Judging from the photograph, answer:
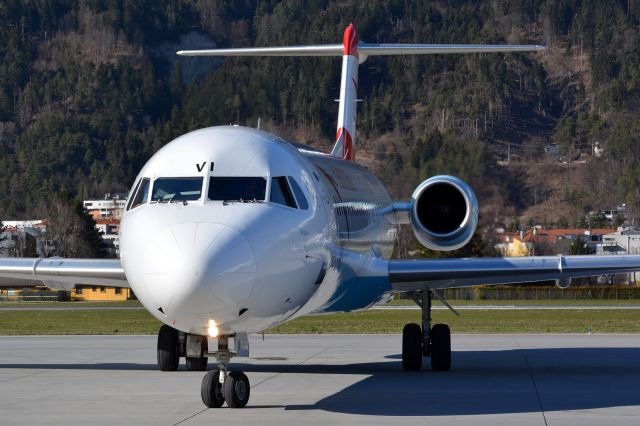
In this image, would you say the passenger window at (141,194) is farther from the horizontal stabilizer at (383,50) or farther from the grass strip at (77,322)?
the grass strip at (77,322)

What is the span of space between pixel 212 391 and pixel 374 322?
24.9 meters

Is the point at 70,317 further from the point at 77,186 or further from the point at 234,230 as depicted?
the point at 77,186

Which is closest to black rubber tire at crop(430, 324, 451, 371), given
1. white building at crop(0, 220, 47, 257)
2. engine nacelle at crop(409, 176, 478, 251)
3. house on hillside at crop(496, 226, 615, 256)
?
engine nacelle at crop(409, 176, 478, 251)

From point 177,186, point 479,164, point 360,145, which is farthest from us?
point 360,145

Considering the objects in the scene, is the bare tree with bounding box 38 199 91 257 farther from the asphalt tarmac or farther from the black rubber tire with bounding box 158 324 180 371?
the black rubber tire with bounding box 158 324 180 371

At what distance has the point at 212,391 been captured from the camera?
1448cm

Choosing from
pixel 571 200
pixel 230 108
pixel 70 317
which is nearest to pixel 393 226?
pixel 230 108

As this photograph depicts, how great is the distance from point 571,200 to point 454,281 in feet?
425

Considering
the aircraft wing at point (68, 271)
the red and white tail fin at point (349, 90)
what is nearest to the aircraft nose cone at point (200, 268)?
the aircraft wing at point (68, 271)

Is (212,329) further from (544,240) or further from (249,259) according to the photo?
(544,240)

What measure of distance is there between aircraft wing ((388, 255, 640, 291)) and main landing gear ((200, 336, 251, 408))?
5.28m

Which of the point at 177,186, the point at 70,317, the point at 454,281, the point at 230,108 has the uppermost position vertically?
the point at 230,108

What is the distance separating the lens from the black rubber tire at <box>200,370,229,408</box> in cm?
1446

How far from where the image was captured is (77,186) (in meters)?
170
